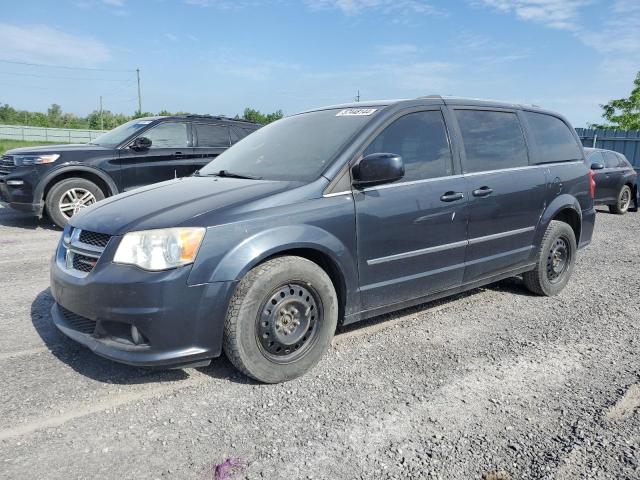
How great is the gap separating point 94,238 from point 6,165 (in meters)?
6.02

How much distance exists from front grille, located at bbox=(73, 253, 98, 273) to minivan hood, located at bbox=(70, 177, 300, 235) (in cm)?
17

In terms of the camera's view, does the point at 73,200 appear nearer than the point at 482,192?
No

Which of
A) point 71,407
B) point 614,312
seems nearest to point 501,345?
point 614,312

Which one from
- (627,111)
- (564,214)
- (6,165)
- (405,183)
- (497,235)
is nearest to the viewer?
(405,183)

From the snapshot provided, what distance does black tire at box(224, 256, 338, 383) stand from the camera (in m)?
3.03

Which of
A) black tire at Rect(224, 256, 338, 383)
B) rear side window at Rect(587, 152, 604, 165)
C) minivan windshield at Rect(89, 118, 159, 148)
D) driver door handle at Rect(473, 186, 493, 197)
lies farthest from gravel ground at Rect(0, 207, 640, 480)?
rear side window at Rect(587, 152, 604, 165)

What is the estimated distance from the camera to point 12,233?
772cm

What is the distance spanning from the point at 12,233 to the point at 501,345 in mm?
7021

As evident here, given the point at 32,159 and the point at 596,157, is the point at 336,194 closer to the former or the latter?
the point at 32,159

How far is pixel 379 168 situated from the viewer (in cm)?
342

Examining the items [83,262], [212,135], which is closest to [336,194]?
[83,262]

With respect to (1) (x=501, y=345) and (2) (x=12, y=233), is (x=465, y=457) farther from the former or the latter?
(2) (x=12, y=233)

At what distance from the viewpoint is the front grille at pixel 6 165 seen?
26.0ft

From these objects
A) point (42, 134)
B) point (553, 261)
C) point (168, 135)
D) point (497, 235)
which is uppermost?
point (42, 134)
